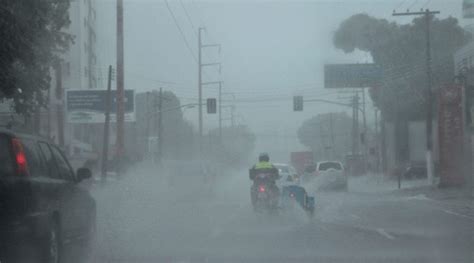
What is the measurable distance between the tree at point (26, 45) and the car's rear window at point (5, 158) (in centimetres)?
504

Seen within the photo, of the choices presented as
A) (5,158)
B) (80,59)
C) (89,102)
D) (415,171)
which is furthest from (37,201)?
(80,59)

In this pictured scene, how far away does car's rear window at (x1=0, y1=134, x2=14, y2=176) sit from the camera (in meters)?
10.5

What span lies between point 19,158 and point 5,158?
0.76ft

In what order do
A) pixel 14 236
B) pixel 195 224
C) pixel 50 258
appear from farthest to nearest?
pixel 195 224 < pixel 50 258 < pixel 14 236

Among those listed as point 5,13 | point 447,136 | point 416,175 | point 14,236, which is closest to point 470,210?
point 447,136

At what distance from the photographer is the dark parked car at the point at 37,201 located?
10.4 metres

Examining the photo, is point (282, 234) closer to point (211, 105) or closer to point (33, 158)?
point (33, 158)

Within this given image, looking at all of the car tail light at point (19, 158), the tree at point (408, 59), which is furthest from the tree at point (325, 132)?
the car tail light at point (19, 158)

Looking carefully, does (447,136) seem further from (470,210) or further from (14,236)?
(14,236)

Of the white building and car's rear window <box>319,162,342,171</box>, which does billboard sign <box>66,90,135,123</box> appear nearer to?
the white building

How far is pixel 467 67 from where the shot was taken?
51.8 metres

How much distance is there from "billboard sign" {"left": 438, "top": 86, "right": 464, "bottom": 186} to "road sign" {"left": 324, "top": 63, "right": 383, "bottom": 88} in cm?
2004

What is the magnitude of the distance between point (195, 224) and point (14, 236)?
39.0 ft

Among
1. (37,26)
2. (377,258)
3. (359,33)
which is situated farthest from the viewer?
(359,33)
